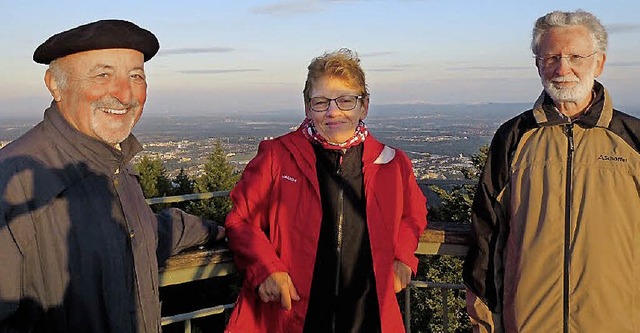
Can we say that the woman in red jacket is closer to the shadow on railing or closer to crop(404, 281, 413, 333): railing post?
the shadow on railing

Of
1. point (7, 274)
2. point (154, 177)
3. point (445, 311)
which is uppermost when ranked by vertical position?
point (7, 274)

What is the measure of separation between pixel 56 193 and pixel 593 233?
1584 millimetres

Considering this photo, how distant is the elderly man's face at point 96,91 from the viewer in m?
1.70

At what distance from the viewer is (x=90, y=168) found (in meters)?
1.64

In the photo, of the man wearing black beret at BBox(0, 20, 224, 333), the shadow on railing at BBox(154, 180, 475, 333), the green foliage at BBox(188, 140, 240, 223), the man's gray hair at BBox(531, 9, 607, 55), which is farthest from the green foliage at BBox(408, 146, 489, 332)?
the man wearing black beret at BBox(0, 20, 224, 333)

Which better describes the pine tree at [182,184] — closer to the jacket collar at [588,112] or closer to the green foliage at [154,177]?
the green foliage at [154,177]

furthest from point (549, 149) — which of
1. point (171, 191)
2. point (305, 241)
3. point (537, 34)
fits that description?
point (171, 191)

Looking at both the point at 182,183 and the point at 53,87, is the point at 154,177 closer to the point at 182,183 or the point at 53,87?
the point at 182,183

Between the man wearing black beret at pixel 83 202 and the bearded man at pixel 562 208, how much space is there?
1.14 meters

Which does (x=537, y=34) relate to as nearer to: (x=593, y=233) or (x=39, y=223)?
(x=593, y=233)

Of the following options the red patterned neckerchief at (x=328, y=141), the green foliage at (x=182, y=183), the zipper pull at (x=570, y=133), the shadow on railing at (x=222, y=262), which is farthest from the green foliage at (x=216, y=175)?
the zipper pull at (x=570, y=133)

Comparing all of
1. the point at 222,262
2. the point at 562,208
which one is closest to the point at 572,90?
the point at 562,208

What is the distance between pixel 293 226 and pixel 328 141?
0.32 m

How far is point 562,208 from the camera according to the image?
1.98m
